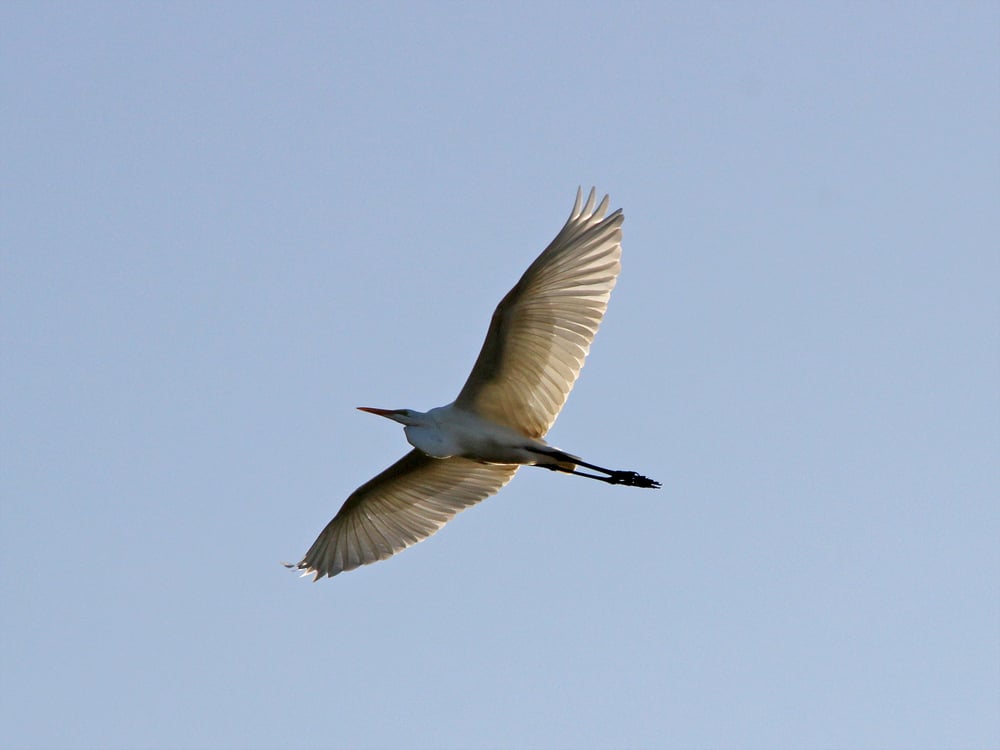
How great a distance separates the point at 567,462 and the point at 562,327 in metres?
1.17

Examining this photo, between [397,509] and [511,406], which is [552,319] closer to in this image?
[511,406]

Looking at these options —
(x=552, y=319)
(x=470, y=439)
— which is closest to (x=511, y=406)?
(x=470, y=439)

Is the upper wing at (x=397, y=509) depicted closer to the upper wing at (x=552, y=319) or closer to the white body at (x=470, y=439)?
the white body at (x=470, y=439)

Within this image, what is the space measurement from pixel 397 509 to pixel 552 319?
2.91m

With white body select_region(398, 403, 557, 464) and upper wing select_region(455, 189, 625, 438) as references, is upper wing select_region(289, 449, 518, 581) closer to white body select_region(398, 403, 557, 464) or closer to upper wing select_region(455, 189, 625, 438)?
white body select_region(398, 403, 557, 464)

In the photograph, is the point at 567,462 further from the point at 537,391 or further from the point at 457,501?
the point at 457,501

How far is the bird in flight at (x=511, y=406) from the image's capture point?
13.2 m

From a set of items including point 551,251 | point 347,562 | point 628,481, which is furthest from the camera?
point 347,562

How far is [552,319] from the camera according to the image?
13.3 meters

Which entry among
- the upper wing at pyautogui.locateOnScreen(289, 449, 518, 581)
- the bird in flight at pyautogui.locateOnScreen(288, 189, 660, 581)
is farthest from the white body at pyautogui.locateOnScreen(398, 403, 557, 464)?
the upper wing at pyautogui.locateOnScreen(289, 449, 518, 581)

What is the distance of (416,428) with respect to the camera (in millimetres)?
13852

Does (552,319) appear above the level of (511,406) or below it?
above

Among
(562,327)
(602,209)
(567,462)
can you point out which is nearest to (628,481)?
(567,462)

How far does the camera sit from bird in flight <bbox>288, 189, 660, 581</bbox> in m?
13.2
